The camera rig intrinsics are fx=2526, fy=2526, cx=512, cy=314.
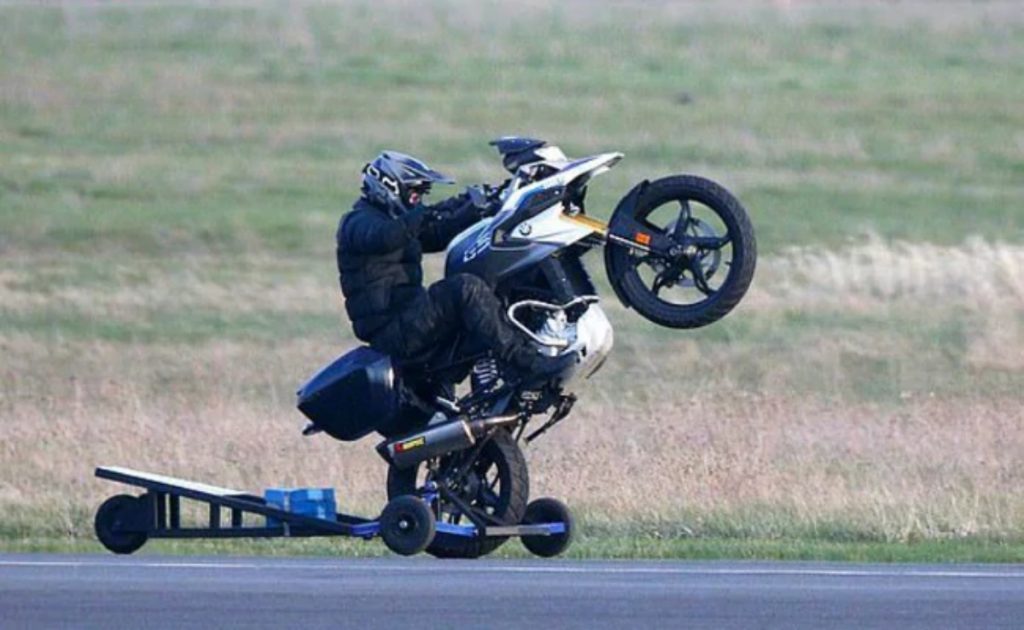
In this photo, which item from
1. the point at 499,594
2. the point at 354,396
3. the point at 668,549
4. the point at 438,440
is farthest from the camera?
the point at 668,549

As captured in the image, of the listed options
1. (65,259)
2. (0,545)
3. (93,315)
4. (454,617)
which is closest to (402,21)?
(65,259)

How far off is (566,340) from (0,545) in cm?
386

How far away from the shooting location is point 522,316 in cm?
1282

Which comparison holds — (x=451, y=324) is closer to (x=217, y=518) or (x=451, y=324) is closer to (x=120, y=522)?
(x=217, y=518)

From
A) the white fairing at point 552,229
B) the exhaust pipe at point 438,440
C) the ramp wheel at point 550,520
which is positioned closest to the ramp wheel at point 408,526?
the exhaust pipe at point 438,440

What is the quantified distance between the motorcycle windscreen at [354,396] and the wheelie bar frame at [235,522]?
494 millimetres

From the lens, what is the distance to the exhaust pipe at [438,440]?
1265 centimetres

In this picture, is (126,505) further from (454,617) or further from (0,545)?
(454,617)

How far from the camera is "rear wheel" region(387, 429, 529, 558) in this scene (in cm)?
1286

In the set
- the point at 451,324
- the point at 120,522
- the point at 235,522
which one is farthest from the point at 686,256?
the point at 120,522

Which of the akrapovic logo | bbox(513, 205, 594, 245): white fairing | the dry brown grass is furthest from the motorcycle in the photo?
the dry brown grass

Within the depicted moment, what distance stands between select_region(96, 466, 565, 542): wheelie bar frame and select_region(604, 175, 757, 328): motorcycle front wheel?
1.31m

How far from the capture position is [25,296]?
27.4m

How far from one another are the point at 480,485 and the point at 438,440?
45 cm
